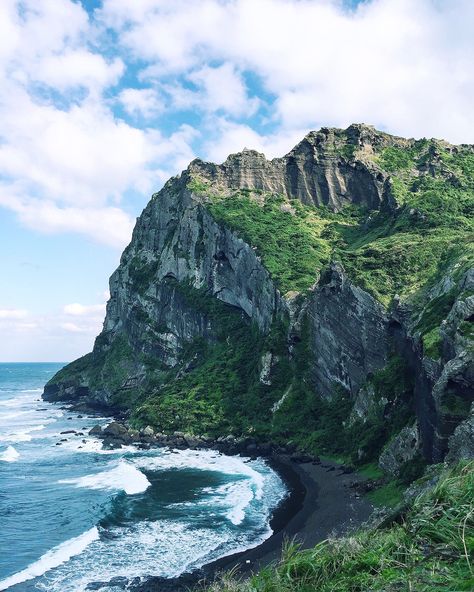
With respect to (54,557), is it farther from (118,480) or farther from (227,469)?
(227,469)

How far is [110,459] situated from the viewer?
3130 inches

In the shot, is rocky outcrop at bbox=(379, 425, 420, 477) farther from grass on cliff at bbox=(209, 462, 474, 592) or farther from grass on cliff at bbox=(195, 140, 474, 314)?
grass on cliff at bbox=(209, 462, 474, 592)

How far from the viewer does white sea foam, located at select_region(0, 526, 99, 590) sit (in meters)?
37.4

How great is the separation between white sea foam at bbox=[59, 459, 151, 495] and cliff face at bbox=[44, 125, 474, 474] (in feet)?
75.0

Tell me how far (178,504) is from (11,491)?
22139 mm

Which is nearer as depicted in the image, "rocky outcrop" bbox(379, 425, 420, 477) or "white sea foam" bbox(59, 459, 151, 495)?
"rocky outcrop" bbox(379, 425, 420, 477)

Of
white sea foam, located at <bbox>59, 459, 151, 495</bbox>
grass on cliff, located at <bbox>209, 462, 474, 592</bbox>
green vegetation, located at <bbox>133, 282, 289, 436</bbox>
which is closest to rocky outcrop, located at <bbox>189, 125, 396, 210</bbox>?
green vegetation, located at <bbox>133, 282, 289, 436</bbox>

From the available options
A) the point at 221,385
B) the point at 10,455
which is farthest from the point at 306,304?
the point at 10,455

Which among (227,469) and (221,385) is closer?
(227,469)

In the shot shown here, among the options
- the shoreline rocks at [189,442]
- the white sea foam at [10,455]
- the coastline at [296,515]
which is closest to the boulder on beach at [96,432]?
the shoreline rocks at [189,442]

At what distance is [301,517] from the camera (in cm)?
4944

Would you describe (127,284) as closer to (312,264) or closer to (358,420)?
(312,264)

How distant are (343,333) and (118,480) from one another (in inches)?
1530

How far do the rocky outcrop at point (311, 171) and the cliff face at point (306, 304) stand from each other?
0.42 m
